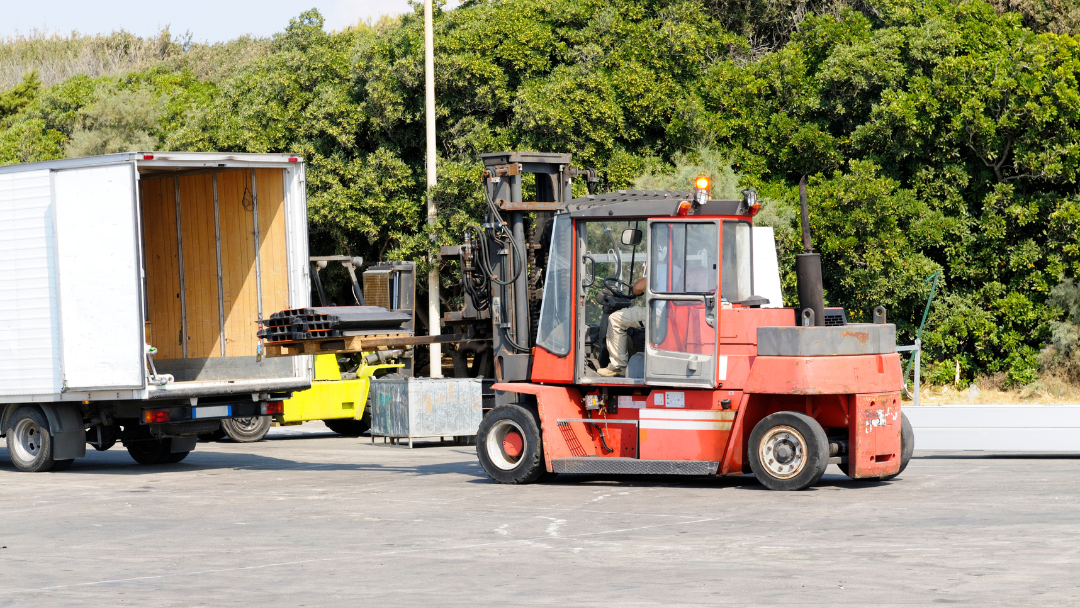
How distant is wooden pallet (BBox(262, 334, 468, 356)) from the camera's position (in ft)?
44.3

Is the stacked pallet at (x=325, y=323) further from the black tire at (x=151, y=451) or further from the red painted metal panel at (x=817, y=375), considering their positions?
the red painted metal panel at (x=817, y=375)

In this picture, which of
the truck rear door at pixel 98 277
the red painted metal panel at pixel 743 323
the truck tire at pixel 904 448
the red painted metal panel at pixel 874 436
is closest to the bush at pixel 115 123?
the truck rear door at pixel 98 277

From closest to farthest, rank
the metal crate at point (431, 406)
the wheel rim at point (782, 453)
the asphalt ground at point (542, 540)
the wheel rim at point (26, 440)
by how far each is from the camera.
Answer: the asphalt ground at point (542, 540) < the wheel rim at point (782, 453) < the wheel rim at point (26, 440) < the metal crate at point (431, 406)

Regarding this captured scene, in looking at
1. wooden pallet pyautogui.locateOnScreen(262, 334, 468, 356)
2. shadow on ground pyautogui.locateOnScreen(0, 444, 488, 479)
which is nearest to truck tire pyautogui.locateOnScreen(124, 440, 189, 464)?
shadow on ground pyautogui.locateOnScreen(0, 444, 488, 479)

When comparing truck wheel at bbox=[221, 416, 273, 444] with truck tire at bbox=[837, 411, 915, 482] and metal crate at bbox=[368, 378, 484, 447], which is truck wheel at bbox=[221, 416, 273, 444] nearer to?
metal crate at bbox=[368, 378, 484, 447]

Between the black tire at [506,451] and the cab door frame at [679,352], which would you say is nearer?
the cab door frame at [679,352]

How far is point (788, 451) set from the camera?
1203 centimetres

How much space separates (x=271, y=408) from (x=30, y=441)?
10.3ft

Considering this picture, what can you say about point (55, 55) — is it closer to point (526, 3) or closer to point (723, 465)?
point (526, 3)

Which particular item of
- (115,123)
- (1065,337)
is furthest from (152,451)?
(115,123)

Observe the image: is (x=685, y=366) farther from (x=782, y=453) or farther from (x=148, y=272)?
(x=148, y=272)

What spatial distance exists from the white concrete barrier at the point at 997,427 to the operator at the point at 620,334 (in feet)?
16.2

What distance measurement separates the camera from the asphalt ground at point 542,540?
7.60 meters

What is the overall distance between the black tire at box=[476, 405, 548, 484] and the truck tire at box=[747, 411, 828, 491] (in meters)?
2.23
